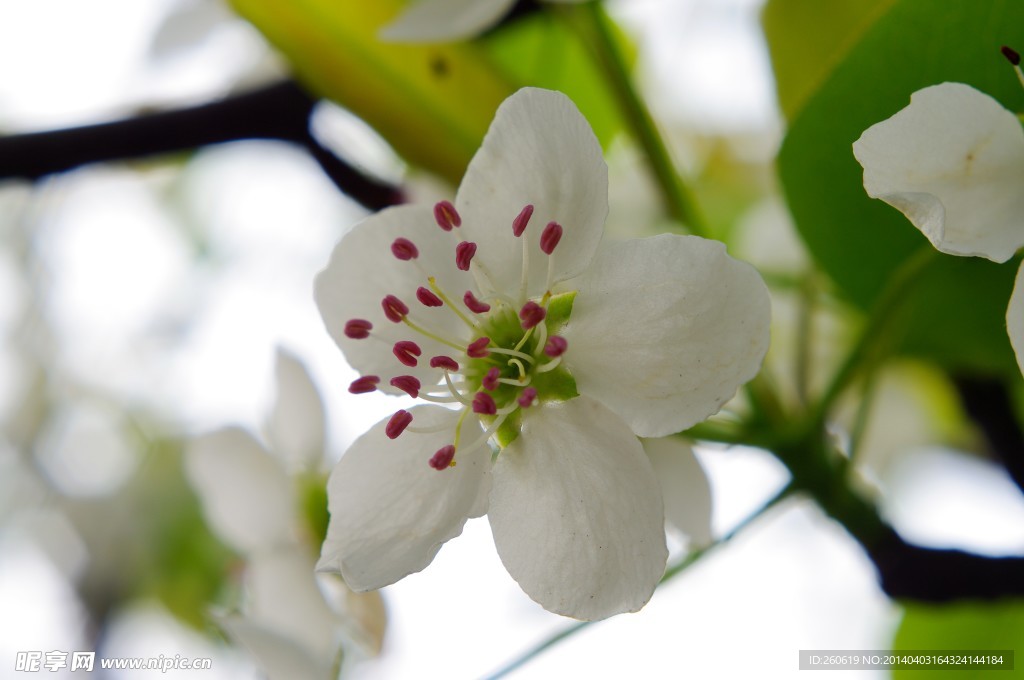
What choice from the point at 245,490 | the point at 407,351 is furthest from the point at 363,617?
the point at 407,351

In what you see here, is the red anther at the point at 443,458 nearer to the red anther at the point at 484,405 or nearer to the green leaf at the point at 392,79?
the red anther at the point at 484,405

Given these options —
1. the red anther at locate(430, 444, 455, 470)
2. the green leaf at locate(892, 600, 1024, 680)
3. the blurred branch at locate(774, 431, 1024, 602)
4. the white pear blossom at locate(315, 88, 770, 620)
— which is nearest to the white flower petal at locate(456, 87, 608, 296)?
the white pear blossom at locate(315, 88, 770, 620)

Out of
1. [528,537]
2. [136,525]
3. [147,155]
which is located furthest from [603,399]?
[136,525]

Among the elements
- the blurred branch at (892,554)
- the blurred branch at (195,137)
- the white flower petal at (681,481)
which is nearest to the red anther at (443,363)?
the white flower petal at (681,481)

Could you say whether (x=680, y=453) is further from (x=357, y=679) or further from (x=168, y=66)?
(x=168, y=66)

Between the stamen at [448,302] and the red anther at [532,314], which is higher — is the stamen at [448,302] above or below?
below

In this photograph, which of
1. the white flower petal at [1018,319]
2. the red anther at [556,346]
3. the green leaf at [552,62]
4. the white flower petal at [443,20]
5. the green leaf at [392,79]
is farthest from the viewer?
the green leaf at [552,62]
